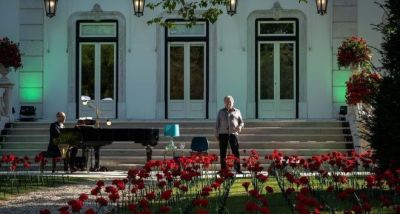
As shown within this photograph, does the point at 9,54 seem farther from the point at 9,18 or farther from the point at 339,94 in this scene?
the point at 339,94

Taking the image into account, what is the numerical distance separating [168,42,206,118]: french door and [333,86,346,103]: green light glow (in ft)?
13.0

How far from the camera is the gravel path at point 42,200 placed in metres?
9.42

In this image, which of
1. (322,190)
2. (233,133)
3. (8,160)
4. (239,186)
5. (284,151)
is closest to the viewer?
(322,190)

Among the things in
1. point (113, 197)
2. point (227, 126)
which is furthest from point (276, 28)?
point (113, 197)

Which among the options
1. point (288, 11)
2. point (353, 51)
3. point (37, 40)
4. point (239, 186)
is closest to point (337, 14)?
point (288, 11)

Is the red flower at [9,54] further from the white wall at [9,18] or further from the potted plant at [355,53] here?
the potted plant at [355,53]

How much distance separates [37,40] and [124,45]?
267cm

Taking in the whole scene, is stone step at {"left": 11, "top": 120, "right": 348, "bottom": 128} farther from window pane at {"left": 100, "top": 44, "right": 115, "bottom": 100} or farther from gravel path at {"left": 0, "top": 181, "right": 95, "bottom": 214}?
gravel path at {"left": 0, "top": 181, "right": 95, "bottom": 214}

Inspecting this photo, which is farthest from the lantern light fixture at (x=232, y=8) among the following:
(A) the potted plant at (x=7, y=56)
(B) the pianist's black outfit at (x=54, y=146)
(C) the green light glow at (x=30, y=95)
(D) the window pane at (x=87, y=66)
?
(B) the pianist's black outfit at (x=54, y=146)

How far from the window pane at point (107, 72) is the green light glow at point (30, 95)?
6.26ft

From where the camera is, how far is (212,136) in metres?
19.8

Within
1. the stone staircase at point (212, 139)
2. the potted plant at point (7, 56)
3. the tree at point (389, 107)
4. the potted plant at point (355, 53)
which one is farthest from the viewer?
the potted plant at point (7, 56)

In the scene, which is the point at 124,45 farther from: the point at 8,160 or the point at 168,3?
the point at 8,160

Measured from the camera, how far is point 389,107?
9.70 meters
